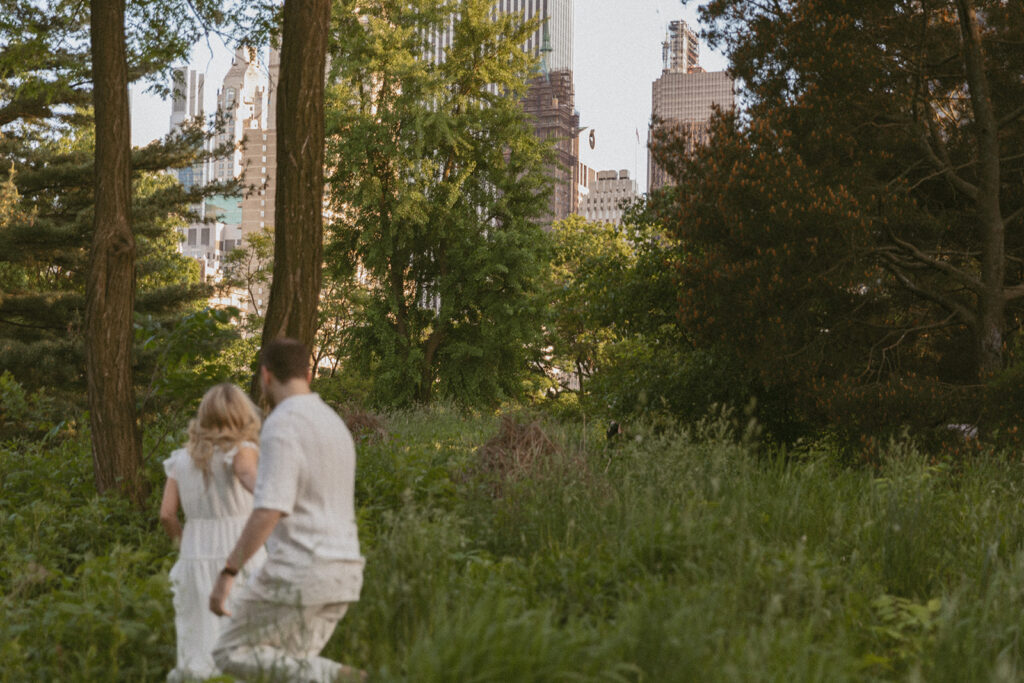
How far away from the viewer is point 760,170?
12.6m

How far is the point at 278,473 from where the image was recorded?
380 cm

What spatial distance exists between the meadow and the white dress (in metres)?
0.20

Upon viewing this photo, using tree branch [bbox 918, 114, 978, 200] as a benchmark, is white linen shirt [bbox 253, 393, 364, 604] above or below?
below

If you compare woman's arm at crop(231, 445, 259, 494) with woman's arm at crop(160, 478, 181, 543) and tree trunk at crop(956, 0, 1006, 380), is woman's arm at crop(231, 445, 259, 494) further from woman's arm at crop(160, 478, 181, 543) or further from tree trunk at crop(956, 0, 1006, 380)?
tree trunk at crop(956, 0, 1006, 380)

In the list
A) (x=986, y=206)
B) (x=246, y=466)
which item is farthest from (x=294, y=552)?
(x=986, y=206)

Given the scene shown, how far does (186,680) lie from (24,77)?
9.08 meters

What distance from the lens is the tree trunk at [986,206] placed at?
1312 centimetres

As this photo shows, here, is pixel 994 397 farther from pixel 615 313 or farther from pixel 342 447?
pixel 342 447

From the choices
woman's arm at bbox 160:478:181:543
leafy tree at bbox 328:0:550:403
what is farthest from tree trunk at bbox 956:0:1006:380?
leafy tree at bbox 328:0:550:403

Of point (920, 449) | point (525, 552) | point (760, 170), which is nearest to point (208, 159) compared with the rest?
point (760, 170)

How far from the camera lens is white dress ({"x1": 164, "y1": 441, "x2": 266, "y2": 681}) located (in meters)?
4.70

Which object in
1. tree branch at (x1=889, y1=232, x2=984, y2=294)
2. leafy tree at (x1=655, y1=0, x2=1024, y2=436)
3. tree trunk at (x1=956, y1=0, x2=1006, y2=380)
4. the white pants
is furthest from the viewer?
Result: tree branch at (x1=889, y1=232, x2=984, y2=294)

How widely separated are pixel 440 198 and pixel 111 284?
2257 centimetres

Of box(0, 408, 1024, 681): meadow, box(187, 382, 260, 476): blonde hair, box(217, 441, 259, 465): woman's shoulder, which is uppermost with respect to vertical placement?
box(187, 382, 260, 476): blonde hair
